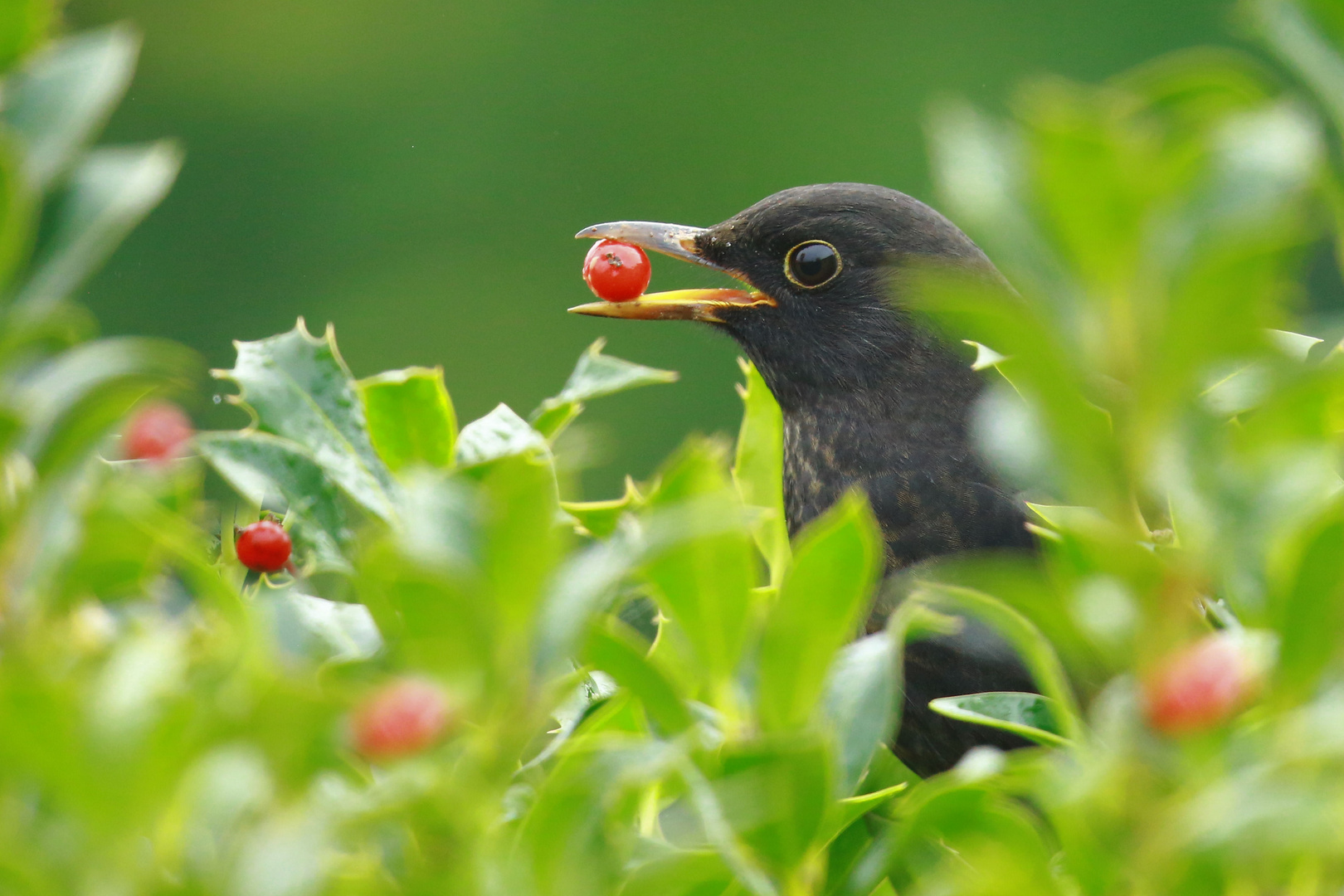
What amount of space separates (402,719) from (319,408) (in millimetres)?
440

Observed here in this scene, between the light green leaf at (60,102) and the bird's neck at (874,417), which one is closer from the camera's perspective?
the light green leaf at (60,102)

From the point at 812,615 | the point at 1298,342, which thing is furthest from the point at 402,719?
the point at 1298,342

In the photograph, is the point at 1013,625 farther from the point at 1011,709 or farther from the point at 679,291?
the point at 679,291

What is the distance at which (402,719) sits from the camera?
642 millimetres

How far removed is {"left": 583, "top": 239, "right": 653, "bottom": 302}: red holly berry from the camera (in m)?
2.47

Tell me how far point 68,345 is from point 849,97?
6.11 metres

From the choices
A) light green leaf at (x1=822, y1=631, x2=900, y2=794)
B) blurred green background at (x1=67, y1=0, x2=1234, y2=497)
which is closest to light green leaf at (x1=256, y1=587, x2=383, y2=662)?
light green leaf at (x1=822, y1=631, x2=900, y2=794)

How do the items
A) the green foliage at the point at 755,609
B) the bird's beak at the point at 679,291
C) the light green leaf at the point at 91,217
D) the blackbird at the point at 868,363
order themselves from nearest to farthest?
the green foliage at the point at 755,609, the light green leaf at the point at 91,217, the blackbird at the point at 868,363, the bird's beak at the point at 679,291

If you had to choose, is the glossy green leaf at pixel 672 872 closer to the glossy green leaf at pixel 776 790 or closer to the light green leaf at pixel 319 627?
the glossy green leaf at pixel 776 790

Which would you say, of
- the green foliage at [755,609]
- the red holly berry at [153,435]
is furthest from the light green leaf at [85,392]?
the red holly berry at [153,435]

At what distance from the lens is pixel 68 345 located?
2.39 ft

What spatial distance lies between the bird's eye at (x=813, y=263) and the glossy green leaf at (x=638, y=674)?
198 cm

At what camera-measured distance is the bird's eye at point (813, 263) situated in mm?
2672

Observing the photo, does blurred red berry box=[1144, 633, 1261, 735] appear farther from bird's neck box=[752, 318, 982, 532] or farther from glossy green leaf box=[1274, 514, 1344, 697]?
bird's neck box=[752, 318, 982, 532]
